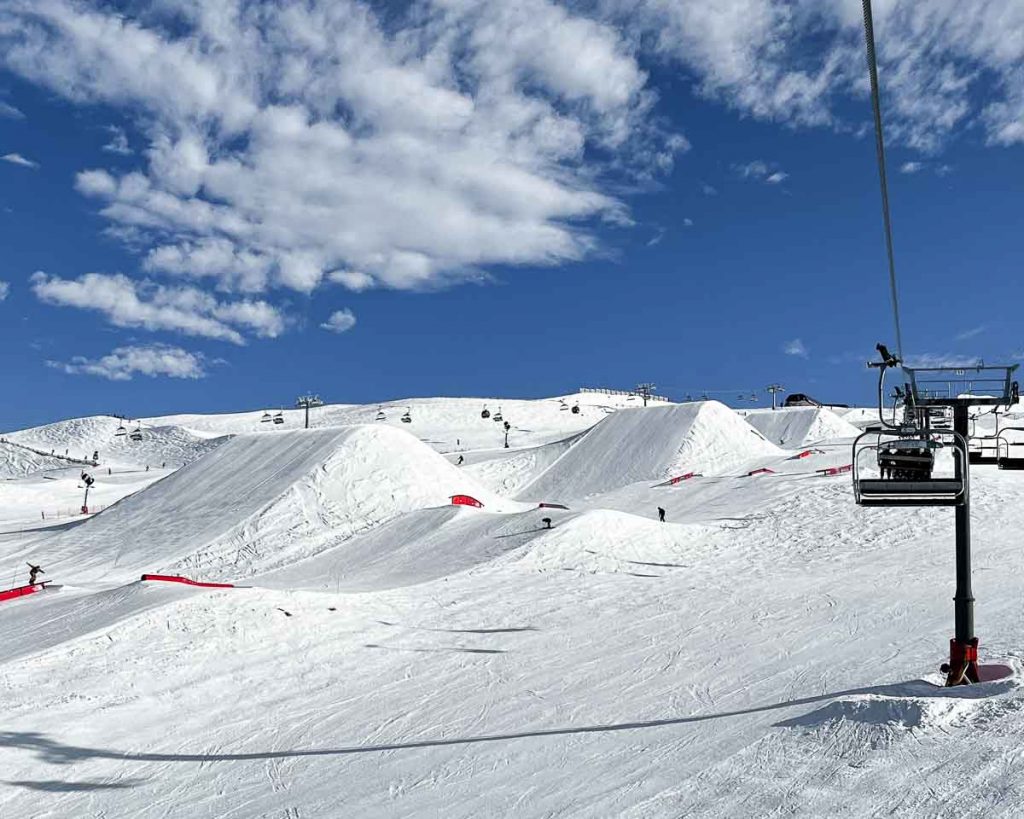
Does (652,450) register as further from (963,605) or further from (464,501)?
(963,605)

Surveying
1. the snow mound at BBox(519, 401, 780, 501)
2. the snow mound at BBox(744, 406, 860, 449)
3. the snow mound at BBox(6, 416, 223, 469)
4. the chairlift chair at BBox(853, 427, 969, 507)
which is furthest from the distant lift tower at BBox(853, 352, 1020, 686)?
the snow mound at BBox(6, 416, 223, 469)

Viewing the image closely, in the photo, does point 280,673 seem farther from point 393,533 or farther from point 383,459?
point 383,459

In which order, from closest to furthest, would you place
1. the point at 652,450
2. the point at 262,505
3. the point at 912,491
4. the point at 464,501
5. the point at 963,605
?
the point at 912,491 → the point at 963,605 → the point at 262,505 → the point at 464,501 → the point at 652,450

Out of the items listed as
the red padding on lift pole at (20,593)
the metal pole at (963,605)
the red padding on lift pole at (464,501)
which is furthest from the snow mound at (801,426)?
the metal pole at (963,605)

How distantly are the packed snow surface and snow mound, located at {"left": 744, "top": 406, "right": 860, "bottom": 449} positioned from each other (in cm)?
4474

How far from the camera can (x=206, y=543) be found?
105 feet

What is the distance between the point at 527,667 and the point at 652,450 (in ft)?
129

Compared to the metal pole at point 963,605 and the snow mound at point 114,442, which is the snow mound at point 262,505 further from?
the snow mound at point 114,442

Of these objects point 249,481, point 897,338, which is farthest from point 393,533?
point 897,338

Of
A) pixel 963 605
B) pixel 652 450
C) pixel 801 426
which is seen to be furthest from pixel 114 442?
pixel 963 605

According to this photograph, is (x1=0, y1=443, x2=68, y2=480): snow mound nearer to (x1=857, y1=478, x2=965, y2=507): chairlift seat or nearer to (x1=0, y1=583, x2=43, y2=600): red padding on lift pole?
(x1=0, y1=583, x2=43, y2=600): red padding on lift pole

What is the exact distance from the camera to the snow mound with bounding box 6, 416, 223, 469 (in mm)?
87450

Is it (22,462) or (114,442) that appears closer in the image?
(22,462)

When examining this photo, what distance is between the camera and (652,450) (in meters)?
51.5
